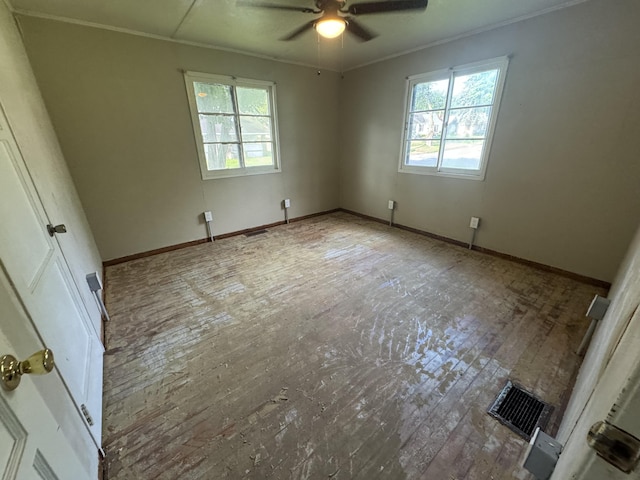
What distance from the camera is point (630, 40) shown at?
2.15 m

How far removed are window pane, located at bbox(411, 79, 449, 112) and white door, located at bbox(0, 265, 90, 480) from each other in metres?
4.12

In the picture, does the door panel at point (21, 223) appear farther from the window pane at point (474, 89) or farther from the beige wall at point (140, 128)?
the window pane at point (474, 89)

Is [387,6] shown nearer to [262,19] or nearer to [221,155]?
[262,19]

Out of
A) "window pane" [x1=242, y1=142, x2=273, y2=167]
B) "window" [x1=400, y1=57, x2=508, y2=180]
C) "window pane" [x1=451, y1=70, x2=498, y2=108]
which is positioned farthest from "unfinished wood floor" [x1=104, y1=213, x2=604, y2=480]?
"window pane" [x1=451, y1=70, x2=498, y2=108]

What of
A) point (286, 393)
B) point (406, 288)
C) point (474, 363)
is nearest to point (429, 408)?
point (474, 363)

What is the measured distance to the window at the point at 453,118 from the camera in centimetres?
300

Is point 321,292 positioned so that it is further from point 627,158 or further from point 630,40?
point 630,40

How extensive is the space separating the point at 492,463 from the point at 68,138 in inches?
170

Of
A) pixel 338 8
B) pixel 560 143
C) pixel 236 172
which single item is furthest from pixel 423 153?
pixel 236 172

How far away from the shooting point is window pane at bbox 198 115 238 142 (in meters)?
3.48

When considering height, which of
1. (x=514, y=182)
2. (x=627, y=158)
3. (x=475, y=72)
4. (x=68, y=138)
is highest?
(x=475, y=72)

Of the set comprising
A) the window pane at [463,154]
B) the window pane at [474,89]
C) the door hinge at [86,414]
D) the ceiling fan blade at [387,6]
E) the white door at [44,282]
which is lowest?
the door hinge at [86,414]

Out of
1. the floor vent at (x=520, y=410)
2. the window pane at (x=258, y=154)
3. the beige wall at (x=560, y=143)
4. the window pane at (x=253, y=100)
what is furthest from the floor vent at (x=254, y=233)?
the floor vent at (x=520, y=410)

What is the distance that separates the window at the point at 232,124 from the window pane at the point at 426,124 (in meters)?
2.08
